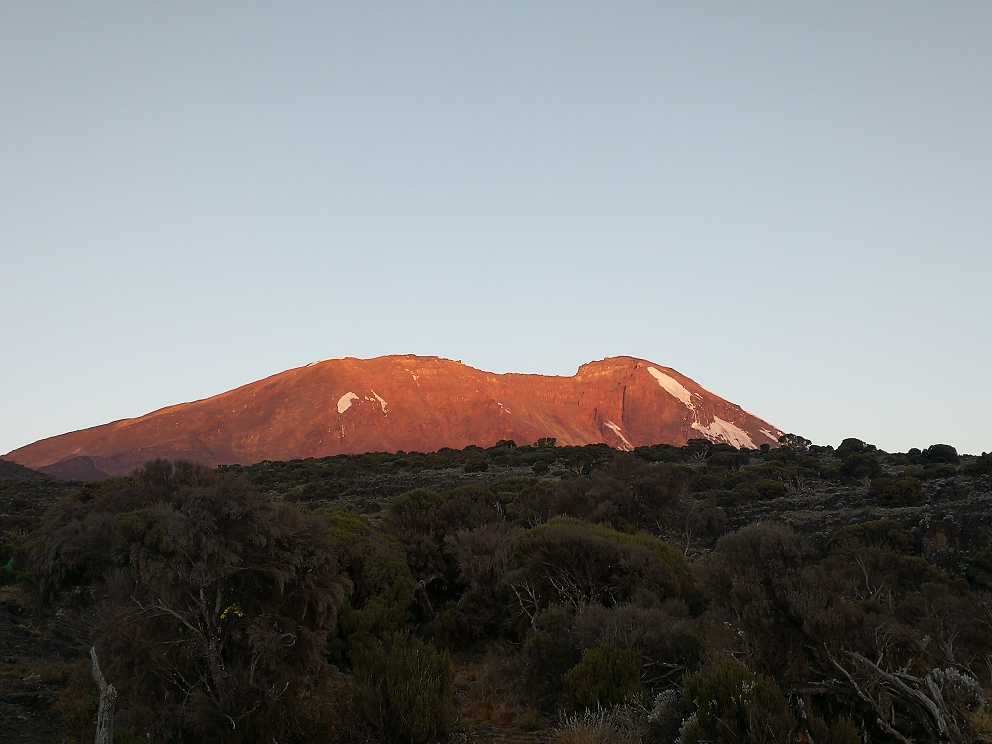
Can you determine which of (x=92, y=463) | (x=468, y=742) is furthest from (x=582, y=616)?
(x=92, y=463)

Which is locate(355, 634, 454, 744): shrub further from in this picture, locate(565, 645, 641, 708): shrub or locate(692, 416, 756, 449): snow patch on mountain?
locate(692, 416, 756, 449): snow patch on mountain

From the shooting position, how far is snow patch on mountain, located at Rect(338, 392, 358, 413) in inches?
5581

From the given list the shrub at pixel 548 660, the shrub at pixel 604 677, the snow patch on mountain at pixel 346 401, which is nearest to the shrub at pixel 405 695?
the shrub at pixel 604 677

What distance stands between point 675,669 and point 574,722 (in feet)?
7.71

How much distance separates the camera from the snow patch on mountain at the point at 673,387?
166m

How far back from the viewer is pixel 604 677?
34.1 feet

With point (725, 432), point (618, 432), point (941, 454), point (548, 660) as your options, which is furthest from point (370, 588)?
point (725, 432)

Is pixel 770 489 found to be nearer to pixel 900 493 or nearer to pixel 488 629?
pixel 900 493

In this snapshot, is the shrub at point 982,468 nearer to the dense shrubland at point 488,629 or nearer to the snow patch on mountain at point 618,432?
the dense shrubland at point 488,629

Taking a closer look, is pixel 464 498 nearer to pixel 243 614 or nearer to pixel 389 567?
pixel 389 567

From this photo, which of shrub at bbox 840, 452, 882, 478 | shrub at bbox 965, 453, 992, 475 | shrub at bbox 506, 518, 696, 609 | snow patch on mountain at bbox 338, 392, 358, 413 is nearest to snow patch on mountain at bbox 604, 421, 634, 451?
snow patch on mountain at bbox 338, 392, 358, 413

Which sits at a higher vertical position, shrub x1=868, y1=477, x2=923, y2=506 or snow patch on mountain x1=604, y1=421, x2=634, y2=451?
snow patch on mountain x1=604, y1=421, x2=634, y2=451

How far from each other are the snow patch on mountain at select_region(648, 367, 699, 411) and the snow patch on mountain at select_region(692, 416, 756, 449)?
5966mm

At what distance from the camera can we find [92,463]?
4951 inches
